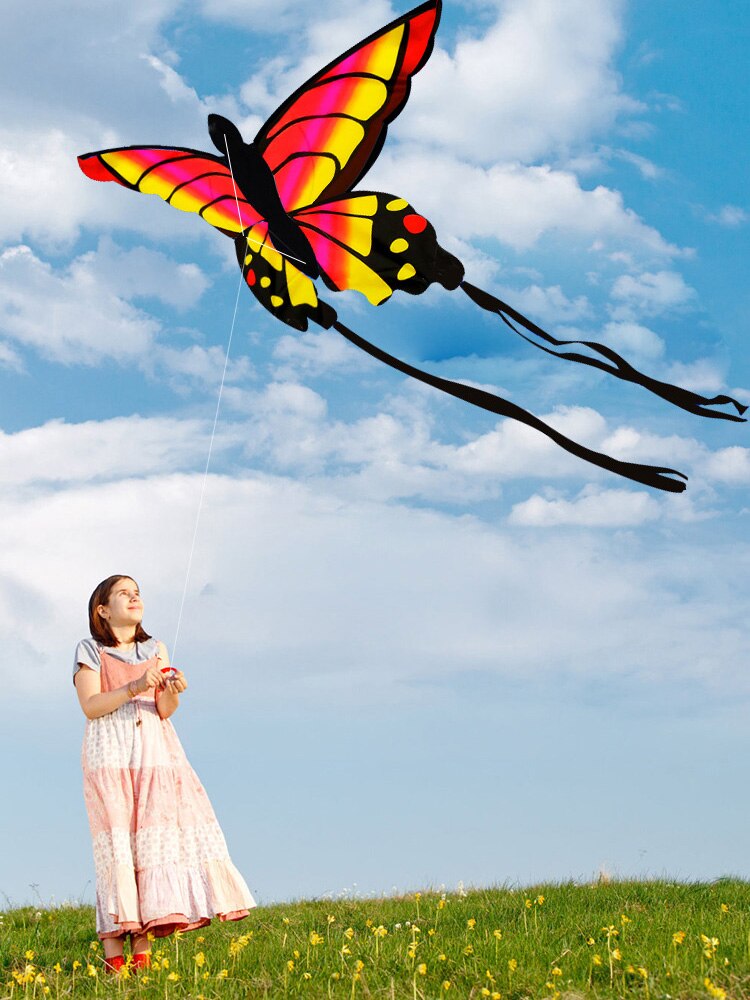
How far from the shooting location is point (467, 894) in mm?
8195

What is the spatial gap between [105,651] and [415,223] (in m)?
3.07

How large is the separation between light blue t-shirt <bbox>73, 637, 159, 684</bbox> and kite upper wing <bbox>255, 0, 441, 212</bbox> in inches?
108

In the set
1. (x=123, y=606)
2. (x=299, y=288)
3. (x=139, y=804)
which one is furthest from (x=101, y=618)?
(x=299, y=288)

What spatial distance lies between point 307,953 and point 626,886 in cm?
355

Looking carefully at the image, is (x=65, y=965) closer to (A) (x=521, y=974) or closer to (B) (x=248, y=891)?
(B) (x=248, y=891)

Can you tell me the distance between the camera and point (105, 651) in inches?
242

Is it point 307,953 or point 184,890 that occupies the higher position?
point 184,890

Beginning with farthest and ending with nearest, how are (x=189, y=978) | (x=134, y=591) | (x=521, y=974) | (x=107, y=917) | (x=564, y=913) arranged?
(x=564, y=913) < (x=134, y=591) < (x=107, y=917) < (x=189, y=978) < (x=521, y=974)

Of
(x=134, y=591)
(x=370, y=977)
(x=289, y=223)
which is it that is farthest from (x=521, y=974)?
(x=289, y=223)

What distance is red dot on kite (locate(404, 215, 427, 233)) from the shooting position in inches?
219

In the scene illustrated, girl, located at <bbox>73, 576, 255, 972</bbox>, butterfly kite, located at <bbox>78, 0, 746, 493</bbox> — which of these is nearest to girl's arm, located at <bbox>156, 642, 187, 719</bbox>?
girl, located at <bbox>73, 576, 255, 972</bbox>

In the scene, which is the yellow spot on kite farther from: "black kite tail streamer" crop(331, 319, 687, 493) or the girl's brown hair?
the girl's brown hair

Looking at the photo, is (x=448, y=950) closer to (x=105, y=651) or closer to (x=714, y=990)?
(x=714, y=990)

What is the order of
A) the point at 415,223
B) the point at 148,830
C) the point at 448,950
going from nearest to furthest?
the point at 448,950, the point at 415,223, the point at 148,830
